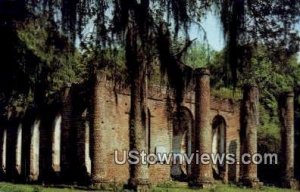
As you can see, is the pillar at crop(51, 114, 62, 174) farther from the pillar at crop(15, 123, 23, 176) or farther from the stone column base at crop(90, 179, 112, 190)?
the stone column base at crop(90, 179, 112, 190)

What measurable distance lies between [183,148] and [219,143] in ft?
6.95

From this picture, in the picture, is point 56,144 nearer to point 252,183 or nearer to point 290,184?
point 252,183

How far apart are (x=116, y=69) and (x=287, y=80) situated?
25301 millimetres

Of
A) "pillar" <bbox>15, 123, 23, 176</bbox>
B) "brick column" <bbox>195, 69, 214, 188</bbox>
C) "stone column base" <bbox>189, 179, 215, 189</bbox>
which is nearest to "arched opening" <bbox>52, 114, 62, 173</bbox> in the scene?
"pillar" <bbox>15, 123, 23, 176</bbox>

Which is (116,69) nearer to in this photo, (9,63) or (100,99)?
(9,63)

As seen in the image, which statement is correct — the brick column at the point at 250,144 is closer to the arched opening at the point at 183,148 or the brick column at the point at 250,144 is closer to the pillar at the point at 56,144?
the arched opening at the point at 183,148

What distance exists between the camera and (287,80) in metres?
39.0

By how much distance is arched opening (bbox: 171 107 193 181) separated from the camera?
89.9 ft

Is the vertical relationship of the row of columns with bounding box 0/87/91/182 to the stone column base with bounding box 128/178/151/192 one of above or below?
above

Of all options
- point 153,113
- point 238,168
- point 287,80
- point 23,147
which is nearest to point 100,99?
point 153,113

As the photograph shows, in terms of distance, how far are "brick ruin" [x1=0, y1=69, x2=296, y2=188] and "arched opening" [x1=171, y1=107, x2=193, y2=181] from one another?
2.0 inches

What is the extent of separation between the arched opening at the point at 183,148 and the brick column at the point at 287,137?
4.42m

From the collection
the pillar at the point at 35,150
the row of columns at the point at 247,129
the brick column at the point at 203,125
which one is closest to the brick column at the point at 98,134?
the row of columns at the point at 247,129

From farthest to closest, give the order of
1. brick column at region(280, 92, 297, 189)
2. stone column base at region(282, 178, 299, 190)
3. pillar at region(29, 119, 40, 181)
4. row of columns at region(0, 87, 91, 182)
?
pillar at region(29, 119, 40, 181)
brick column at region(280, 92, 297, 189)
stone column base at region(282, 178, 299, 190)
row of columns at region(0, 87, 91, 182)
